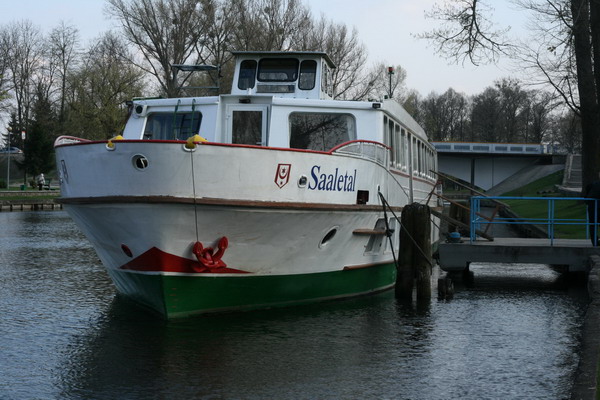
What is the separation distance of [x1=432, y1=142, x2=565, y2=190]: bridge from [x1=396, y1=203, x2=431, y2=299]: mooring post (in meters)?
60.6

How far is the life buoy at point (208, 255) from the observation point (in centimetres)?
1080

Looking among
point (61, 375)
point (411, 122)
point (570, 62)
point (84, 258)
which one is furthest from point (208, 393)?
point (570, 62)

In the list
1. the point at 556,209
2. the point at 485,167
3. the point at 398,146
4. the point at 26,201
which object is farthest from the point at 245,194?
the point at 485,167

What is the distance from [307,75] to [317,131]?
1867 millimetres

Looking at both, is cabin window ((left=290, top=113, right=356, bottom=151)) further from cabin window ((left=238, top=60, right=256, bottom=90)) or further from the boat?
cabin window ((left=238, top=60, right=256, bottom=90))

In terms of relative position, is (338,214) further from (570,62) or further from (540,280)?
(570,62)

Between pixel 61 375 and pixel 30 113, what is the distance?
238ft

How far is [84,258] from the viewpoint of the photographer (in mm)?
20875

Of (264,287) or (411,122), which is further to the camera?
(411,122)

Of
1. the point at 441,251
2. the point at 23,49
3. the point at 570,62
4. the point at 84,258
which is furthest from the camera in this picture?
the point at 23,49

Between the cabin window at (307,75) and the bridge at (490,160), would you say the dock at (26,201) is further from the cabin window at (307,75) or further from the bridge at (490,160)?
the bridge at (490,160)

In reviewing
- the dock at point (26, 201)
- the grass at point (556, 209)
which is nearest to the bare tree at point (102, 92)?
the dock at point (26, 201)

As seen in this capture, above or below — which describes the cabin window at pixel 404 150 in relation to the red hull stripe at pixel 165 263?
above

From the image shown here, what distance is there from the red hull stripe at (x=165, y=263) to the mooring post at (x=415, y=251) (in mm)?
3930
